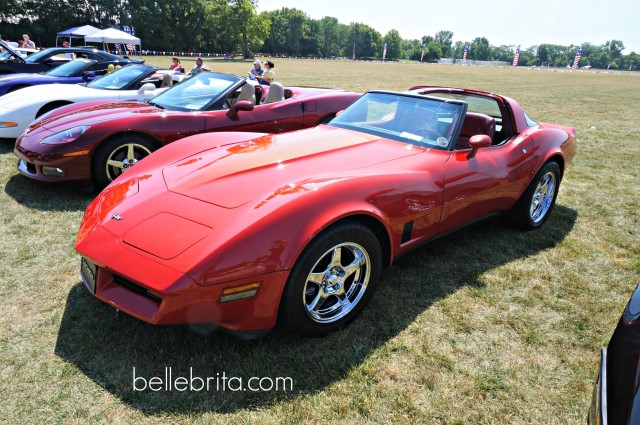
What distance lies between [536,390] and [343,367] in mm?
1016

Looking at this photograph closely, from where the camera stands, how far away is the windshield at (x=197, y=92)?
206 inches

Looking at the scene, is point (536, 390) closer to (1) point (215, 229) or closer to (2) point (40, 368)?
(1) point (215, 229)

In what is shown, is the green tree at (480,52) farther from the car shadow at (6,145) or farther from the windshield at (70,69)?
the car shadow at (6,145)

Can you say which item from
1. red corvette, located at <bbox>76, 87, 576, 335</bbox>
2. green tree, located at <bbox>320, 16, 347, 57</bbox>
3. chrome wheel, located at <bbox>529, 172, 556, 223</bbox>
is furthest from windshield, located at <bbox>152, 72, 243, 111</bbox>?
green tree, located at <bbox>320, 16, 347, 57</bbox>

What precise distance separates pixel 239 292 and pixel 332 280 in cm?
62

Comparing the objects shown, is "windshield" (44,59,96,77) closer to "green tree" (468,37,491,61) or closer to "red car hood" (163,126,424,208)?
"red car hood" (163,126,424,208)

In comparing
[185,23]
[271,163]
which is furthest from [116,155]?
[185,23]

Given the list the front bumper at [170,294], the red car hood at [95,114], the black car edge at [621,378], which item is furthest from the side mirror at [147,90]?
the black car edge at [621,378]

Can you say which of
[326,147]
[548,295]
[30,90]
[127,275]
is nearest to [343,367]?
[127,275]

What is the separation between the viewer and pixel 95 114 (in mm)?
4750

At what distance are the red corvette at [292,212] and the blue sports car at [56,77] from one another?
6021 mm

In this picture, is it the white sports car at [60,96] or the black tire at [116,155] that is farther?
the white sports car at [60,96]

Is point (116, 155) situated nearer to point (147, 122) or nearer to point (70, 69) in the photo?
point (147, 122)

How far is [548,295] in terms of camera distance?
318cm
